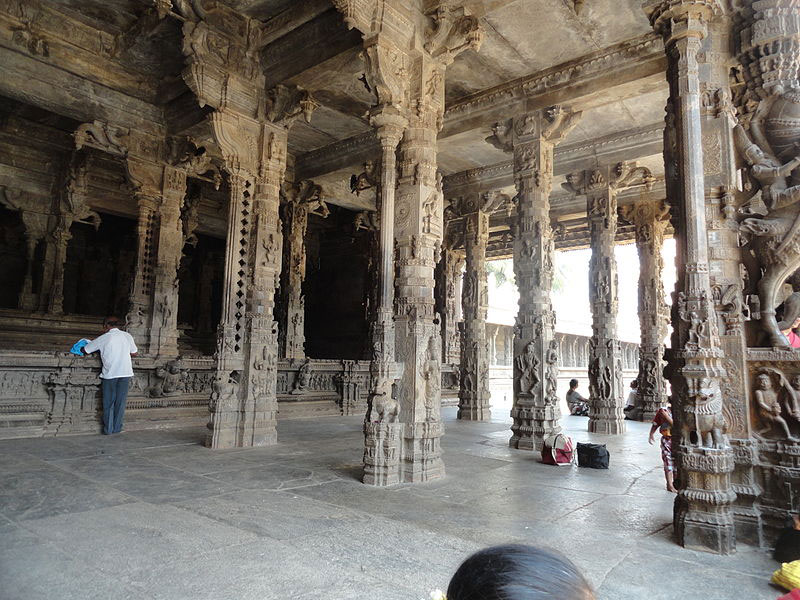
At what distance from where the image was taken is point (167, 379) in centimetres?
959

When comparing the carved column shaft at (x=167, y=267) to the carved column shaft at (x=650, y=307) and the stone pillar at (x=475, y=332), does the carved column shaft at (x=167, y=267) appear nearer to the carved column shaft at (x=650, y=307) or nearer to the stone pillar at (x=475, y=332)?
the stone pillar at (x=475, y=332)

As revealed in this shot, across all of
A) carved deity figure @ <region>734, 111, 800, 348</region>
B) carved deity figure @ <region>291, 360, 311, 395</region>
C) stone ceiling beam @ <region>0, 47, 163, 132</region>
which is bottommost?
carved deity figure @ <region>291, 360, 311, 395</region>

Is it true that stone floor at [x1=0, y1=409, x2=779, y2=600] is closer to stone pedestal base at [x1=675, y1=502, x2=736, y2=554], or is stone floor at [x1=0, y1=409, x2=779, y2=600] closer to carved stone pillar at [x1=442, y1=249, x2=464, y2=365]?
stone pedestal base at [x1=675, y1=502, x2=736, y2=554]

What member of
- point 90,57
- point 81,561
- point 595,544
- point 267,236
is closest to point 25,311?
point 90,57

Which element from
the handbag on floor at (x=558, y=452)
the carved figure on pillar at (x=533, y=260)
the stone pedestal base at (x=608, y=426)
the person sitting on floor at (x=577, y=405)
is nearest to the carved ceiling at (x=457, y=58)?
the carved figure on pillar at (x=533, y=260)

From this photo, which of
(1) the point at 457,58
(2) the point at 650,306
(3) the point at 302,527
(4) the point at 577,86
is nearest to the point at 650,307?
(2) the point at 650,306

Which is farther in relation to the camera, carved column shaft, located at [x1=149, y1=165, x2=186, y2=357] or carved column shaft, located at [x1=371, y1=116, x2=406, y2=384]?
carved column shaft, located at [x1=149, y1=165, x2=186, y2=357]

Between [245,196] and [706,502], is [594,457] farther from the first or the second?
[245,196]

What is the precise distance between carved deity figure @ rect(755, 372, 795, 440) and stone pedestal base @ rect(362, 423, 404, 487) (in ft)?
11.2

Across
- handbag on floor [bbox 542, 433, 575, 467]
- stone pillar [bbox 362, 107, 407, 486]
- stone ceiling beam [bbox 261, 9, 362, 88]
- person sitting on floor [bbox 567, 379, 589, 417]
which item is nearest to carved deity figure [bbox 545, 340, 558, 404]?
handbag on floor [bbox 542, 433, 575, 467]

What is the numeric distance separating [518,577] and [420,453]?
5015mm

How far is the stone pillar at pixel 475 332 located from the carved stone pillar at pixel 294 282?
14.7ft

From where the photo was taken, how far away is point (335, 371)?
12.9 metres

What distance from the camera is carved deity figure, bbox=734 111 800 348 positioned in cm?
416
